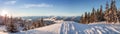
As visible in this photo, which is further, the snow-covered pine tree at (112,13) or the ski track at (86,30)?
the snow-covered pine tree at (112,13)

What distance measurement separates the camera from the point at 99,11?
8425cm

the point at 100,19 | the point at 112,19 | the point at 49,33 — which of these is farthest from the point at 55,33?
the point at 100,19

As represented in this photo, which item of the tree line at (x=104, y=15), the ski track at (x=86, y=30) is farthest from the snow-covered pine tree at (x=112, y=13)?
the ski track at (x=86, y=30)

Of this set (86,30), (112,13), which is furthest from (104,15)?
(86,30)

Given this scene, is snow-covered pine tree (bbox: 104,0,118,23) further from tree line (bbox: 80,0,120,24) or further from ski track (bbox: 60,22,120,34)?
ski track (bbox: 60,22,120,34)

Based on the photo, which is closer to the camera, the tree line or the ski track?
the ski track

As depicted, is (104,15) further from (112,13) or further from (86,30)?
(86,30)

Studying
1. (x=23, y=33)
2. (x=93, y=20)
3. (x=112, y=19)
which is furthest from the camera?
(x=93, y=20)

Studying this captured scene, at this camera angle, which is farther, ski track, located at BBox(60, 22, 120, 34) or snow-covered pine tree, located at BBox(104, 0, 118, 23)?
snow-covered pine tree, located at BBox(104, 0, 118, 23)

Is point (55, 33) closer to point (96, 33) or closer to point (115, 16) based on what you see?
point (96, 33)

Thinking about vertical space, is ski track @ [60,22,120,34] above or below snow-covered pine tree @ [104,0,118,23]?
below

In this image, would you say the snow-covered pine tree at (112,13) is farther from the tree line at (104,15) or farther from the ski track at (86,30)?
the ski track at (86,30)

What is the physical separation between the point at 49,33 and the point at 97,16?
179ft

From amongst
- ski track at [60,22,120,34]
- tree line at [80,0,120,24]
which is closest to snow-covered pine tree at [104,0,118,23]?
tree line at [80,0,120,24]
